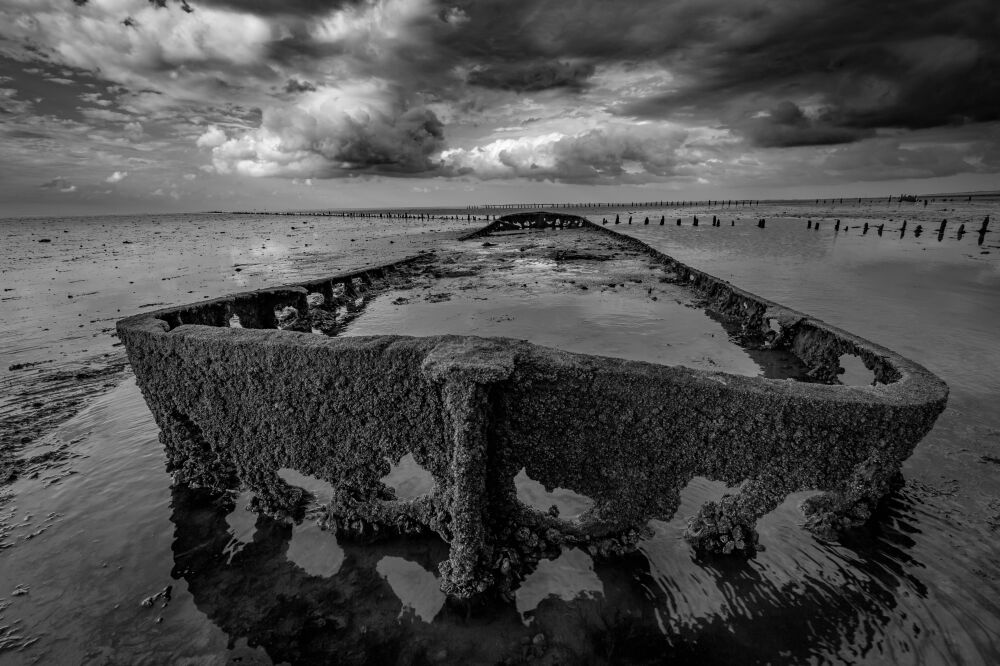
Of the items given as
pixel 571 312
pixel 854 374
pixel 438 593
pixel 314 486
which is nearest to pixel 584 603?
pixel 438 593

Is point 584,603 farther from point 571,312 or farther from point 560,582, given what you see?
point 571,312

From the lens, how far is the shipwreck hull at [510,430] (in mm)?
3772

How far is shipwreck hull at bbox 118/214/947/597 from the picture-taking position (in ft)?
12.4

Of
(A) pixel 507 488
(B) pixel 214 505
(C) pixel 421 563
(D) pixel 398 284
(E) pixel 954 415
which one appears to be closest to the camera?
(A) pixel 507 488

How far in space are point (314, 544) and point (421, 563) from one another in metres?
1.37

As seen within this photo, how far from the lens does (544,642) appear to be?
4031mm

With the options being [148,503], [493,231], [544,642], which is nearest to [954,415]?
[544,642]

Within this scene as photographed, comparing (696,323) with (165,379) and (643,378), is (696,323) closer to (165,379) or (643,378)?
(643,378)

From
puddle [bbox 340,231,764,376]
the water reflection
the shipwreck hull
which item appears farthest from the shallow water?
puddle [bbox 340,231,764,376]

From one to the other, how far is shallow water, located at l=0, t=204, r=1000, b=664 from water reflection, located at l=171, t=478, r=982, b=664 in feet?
0.05

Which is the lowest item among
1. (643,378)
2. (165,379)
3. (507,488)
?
(507,488)

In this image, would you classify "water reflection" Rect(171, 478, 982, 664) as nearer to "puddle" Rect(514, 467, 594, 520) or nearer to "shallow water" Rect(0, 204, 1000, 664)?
"shallow water" Rect(0, 204, 1000, 664)

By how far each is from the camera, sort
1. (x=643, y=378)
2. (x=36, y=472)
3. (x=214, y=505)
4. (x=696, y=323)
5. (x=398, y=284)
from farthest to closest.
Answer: (x=398, y=284)
(x=696, y=323)
(x=36, y=472)
(x=214, y=505)
(x=643, y=378)

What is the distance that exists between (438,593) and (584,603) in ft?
4.88
